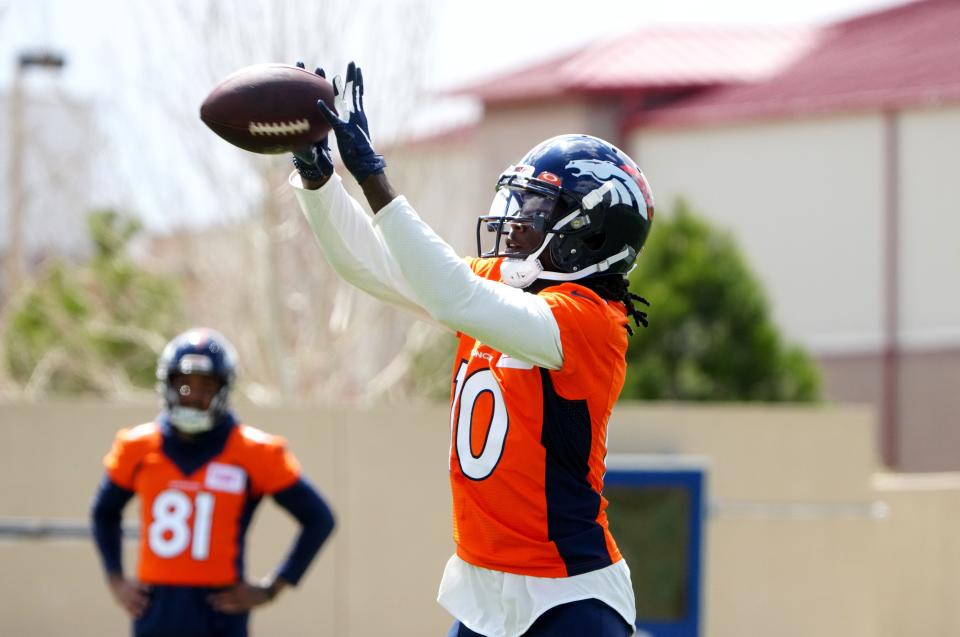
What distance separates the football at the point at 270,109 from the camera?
136 inches

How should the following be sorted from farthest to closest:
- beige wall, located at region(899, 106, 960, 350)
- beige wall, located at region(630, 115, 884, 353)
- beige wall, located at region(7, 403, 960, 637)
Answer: beige wall, located at region(630, 115, 884, 353) → beige wall, located at region(899, 106, 960, 350) → beige wall, located at region(7, 403, 960, 637)

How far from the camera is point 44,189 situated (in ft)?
44.9

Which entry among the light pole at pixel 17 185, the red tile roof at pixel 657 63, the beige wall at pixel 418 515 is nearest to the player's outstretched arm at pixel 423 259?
the beige wall at pixel 418 515

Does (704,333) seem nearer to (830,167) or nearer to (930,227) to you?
(930,227)

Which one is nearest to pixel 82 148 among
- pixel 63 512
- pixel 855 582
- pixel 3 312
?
pixel 3 312

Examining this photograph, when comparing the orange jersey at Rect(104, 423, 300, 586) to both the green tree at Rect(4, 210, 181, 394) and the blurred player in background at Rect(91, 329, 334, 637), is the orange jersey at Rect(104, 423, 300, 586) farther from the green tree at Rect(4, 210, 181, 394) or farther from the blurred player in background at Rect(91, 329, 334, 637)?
the green tree at Rect(4, 210, 181, 394)

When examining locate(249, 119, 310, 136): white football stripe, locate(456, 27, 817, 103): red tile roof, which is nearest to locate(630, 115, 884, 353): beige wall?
locate(456, 27, 817, 103): red tile roof

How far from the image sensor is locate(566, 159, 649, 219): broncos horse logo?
3691 mm

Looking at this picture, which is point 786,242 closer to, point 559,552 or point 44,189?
point 44,189

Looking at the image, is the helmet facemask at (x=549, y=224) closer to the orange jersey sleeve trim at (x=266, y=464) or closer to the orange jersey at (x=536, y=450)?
the orange jersey at (x=536, y=450)

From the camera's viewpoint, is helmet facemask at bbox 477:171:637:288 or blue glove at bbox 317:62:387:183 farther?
helmet facemask at bbox 477:171:637:288

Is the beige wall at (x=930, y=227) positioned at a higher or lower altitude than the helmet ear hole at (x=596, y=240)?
higher

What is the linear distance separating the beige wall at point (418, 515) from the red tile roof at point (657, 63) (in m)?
11.0

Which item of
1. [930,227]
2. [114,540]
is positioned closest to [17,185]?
[114,540]
